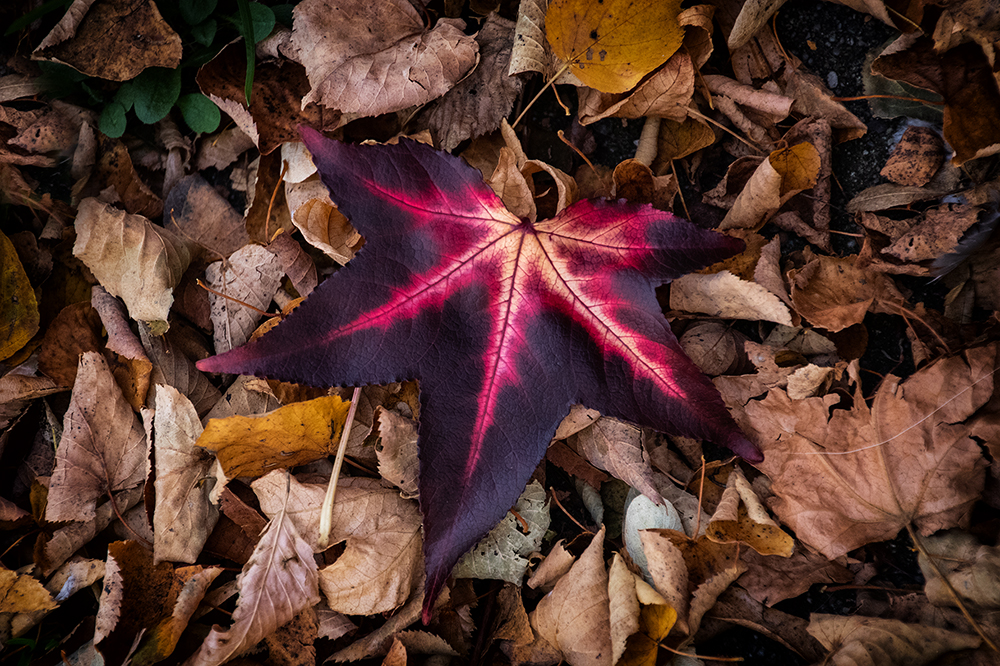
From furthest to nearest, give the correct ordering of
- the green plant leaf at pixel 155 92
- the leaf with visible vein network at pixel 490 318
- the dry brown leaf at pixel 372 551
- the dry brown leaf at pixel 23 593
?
the green plant leaf at pixel 155 92
the dry brown leaf at pixel 23 593
the dry brown leaf at pixel 372 551
the leaf with visible vein network at pixel 490 318

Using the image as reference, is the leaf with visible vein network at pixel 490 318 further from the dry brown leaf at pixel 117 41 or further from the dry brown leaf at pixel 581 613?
the dry brown leaf at pixel 117 41

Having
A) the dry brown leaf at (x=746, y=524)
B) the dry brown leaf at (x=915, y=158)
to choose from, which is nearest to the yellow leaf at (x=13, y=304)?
the dry brown leaf at (x=746, y=524)

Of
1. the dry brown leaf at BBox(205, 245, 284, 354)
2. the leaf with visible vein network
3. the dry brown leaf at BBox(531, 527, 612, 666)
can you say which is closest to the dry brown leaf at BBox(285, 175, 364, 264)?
the dry brown leaf at BBox(205, 245, 284, 354)

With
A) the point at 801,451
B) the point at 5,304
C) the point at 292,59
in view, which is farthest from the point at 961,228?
the point at 5,304

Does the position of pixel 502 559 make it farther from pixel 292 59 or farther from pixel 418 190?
pixel 292 59

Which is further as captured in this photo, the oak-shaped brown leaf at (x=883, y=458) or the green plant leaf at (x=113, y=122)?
the green plant leaf at (x=113, y=122)

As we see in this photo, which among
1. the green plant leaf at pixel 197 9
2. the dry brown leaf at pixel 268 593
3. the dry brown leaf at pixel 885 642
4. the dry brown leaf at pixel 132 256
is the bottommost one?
the dry brown leaf at pixel 268 593

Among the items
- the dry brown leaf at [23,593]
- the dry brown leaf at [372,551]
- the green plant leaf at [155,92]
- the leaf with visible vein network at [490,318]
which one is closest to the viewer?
the leaf with visible vein network at [490,318]
